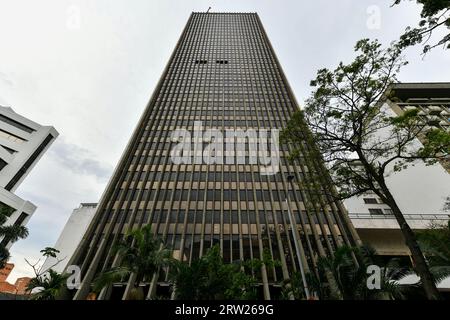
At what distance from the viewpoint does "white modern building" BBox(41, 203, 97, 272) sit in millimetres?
36969

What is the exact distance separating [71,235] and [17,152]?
59.6 feet

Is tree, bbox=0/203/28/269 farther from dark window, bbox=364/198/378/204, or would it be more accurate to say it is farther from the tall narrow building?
dark window, bbox=364/198/378/204

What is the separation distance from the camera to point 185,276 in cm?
1379

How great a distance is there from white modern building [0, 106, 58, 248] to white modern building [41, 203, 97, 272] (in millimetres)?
7255

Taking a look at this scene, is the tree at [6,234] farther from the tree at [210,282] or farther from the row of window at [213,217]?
the tree at [210,282]

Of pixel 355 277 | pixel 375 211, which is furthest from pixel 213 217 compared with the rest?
pixel 375 211

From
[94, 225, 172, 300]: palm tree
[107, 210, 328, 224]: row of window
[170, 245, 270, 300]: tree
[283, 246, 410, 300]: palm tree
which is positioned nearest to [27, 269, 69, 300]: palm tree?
[94, 225, 172, 300]: palm tree

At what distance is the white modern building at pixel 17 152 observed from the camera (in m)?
32.8

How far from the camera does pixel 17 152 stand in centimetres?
3747

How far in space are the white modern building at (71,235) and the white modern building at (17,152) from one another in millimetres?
7255

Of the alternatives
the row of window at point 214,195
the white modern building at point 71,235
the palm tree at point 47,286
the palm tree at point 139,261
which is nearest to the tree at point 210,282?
the palm tree at point 139,261

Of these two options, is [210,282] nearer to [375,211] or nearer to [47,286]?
[47,286]
